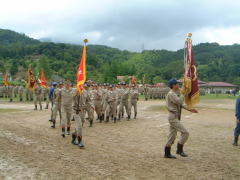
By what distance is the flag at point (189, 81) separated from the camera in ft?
29.2

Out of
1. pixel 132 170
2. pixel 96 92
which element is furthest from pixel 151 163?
pixel 96 92

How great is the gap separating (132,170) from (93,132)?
5831 mm

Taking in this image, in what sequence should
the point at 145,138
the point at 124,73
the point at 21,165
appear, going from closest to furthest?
the point at 21,165 < the point at 145,138 < the point at 124,73

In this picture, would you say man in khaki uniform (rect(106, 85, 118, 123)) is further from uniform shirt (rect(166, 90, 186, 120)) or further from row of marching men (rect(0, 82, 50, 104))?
row of marching men (rect(0, 82, 50, 104))

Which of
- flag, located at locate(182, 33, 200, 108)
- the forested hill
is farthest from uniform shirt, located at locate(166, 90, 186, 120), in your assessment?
the forested hill

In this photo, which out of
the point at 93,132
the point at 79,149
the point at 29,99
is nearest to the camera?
the point at 79,149

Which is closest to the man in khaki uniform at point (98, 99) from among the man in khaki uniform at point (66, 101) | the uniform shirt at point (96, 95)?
the uniform shirt at point (96, 95)

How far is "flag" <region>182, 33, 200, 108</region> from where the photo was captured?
29.2ft

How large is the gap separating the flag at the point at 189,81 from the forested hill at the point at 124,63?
77.4 m

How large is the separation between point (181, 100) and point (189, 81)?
4.29 feet

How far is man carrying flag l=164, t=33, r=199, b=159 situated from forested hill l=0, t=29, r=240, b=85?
77611 mm

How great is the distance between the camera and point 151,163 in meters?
7.52

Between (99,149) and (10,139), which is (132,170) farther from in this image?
(10,139)

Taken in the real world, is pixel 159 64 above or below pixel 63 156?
above
